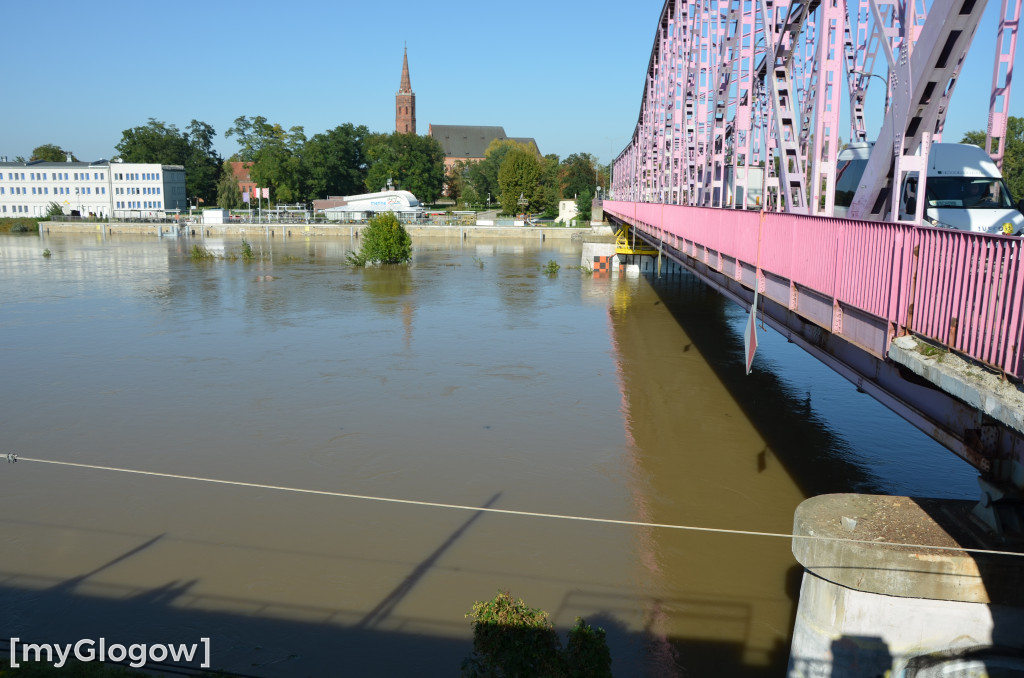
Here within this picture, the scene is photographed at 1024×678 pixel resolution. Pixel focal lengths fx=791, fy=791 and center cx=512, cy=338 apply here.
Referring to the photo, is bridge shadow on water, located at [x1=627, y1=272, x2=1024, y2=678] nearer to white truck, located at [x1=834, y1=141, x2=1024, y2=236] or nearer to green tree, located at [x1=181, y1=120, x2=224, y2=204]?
white truck, located at [x1=834, y1=141, x2=1024, y2=236]

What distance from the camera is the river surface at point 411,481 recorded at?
343 inches

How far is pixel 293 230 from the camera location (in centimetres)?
8425

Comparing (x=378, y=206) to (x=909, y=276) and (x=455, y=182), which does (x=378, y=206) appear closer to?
(x=455, y=182)

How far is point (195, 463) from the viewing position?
44.8ft

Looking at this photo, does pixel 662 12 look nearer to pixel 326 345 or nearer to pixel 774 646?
pixel 326 345

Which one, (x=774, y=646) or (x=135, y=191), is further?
(x=135, y=191)

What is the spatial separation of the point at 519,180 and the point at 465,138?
91393mm

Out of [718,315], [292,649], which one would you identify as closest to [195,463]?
[292,649]

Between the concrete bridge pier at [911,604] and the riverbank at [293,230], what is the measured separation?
68912 millimetres

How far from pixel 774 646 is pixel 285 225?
82708mm

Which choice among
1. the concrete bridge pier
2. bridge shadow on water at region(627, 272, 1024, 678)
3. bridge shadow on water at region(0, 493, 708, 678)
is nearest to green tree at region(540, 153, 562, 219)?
bridge shadow on water at region(627, 272, 1024, 678)
